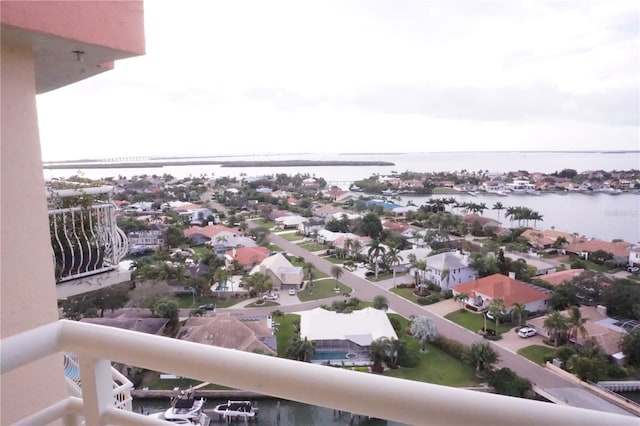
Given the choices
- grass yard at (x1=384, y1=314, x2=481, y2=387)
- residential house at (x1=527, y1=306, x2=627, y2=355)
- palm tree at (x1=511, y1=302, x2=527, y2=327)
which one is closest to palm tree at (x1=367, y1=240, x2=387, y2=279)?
palm tree at (x1=511, y1=302, x2=527, y2=327)

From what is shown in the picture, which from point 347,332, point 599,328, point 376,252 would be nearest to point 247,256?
point 376,252

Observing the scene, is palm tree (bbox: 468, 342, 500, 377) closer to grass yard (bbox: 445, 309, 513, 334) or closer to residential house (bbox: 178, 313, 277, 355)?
grass yard (bbox: 445, 309, 513, 334)

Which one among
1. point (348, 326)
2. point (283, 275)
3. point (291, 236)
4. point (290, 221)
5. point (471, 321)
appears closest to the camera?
point (348, 326)

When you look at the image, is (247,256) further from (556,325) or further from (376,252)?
(556,325)

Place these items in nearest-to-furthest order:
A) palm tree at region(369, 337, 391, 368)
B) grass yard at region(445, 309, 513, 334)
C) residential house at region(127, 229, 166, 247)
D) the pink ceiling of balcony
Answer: the pink ceiling of balcony < palm tree at region(369, 337, 391, 368) < grass yard at region(445, 309, 513, 334) < residential house at region(127, 229, 166, 247)

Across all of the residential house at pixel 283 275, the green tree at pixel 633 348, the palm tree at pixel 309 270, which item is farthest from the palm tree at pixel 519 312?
the residential house at pixel 283 275

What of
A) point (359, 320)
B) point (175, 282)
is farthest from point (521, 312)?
point (175, 282)
